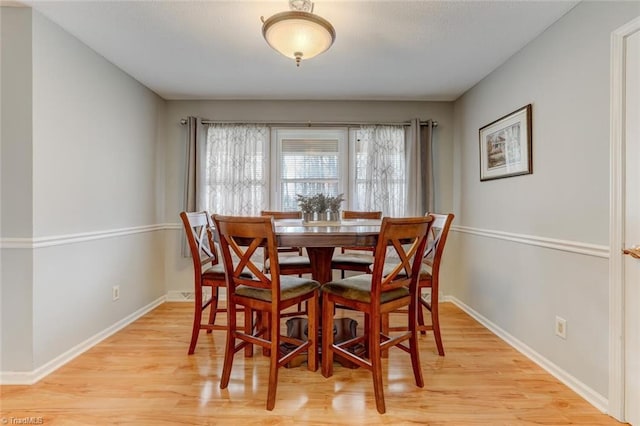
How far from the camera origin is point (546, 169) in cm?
220

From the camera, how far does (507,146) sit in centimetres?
263

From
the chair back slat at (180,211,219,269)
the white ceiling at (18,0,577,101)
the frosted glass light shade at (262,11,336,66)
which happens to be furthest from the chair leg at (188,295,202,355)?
the white ceiling at (18,0,577,101)

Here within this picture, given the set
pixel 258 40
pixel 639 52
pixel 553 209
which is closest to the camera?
pixel 639 52

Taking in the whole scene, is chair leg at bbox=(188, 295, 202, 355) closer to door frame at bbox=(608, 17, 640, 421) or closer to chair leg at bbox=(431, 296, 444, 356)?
chair leg at bbox=(431, 296, 444, 356)

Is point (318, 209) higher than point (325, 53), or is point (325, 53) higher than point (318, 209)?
point (325, 53)

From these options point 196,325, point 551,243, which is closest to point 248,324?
point 196,325

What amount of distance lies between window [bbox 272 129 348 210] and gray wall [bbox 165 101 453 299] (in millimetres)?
190

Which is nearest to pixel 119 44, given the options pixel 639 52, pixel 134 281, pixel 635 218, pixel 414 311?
pixel 134 281

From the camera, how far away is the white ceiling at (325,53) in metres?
2.00

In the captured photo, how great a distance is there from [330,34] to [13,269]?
236 centimetres

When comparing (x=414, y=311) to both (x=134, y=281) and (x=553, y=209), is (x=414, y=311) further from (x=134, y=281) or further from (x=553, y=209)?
(x=134, y=281)

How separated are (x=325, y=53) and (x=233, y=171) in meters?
1.66

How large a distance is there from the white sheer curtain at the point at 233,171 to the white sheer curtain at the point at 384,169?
118 cm

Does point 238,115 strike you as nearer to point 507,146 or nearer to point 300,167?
point 300,167
